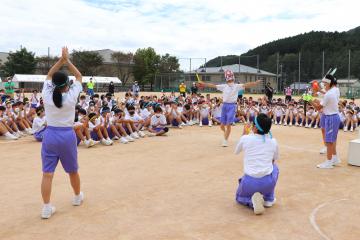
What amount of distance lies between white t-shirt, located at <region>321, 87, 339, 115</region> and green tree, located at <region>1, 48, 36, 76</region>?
163 feet

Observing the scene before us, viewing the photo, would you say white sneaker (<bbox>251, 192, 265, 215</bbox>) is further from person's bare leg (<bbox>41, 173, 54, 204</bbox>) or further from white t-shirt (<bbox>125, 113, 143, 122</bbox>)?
white t-shirt (<bbox>125, 113, 143, 122</bbox>)

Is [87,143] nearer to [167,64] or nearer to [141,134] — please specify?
[141,134]

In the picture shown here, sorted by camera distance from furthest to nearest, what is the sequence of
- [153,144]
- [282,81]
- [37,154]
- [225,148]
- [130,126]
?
[282,81] < [130,126] < [153,144] < [225,148] < [37,154]

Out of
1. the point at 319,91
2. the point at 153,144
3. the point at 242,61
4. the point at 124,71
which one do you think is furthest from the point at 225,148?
the point at 124,71

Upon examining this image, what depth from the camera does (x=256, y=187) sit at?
470cm

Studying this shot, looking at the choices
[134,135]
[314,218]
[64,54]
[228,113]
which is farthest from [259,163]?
[134,135]

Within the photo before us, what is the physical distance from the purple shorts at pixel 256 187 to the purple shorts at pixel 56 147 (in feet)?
7.41

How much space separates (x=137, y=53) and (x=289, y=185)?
177ft

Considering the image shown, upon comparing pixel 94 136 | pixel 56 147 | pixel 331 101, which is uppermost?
pixel 331 101

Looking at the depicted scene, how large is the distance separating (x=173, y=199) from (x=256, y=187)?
3.99 ft

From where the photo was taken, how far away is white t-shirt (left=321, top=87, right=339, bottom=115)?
724 cm

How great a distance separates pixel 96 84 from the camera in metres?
44.8

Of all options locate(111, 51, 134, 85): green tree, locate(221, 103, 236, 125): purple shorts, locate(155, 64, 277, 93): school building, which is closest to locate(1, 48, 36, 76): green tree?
locate(111, 51, 134, 85): green tree

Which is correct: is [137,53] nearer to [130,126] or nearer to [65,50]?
[130,126]
